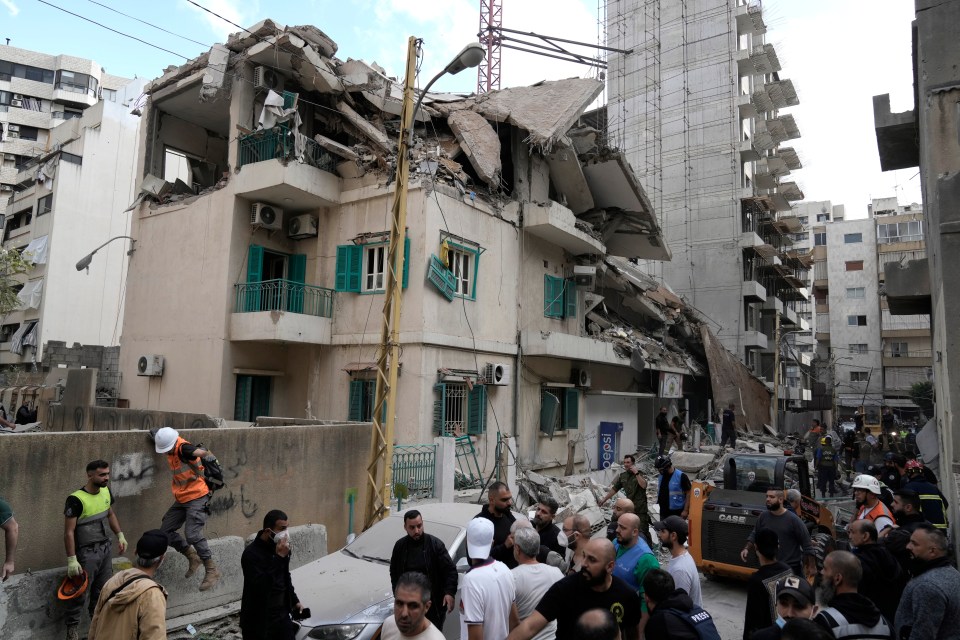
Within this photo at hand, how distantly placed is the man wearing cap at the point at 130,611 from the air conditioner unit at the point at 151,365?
13.5m

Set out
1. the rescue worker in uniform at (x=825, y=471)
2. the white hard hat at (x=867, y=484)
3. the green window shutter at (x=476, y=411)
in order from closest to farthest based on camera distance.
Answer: the white hard hat at (x=867, y=484) < the green window shutter at (x=476, y=411) < the rescue worker in uniform at (x=825, y=471)

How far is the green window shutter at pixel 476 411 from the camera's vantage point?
47.0 feet

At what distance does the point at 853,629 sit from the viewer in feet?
11.6

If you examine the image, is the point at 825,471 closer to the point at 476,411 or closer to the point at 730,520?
the point at 476,411

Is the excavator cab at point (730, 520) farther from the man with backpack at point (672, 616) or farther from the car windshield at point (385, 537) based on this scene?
the man with backpack at point (672, 616)

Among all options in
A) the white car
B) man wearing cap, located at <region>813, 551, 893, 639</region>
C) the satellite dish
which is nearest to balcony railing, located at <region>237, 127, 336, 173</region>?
the satellite dish

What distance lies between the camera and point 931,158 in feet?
24.4

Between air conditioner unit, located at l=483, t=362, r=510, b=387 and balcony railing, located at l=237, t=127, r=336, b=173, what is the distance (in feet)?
20.5

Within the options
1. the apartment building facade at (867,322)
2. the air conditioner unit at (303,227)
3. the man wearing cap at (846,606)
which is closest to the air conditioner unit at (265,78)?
the air conditioner unit at (303,227)

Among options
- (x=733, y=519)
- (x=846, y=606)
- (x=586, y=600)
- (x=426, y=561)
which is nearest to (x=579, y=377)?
(x=733, y=519)

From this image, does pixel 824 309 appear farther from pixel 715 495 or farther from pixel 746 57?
pixel 715 495

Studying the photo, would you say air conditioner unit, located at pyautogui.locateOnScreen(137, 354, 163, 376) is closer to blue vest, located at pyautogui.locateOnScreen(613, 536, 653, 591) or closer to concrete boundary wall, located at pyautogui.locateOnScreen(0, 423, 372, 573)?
concrete boundary wall, located at pyautogui.locateOnScreen(0, 423, 372, 573)

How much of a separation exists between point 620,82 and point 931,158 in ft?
104

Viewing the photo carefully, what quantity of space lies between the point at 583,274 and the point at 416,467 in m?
9.25
